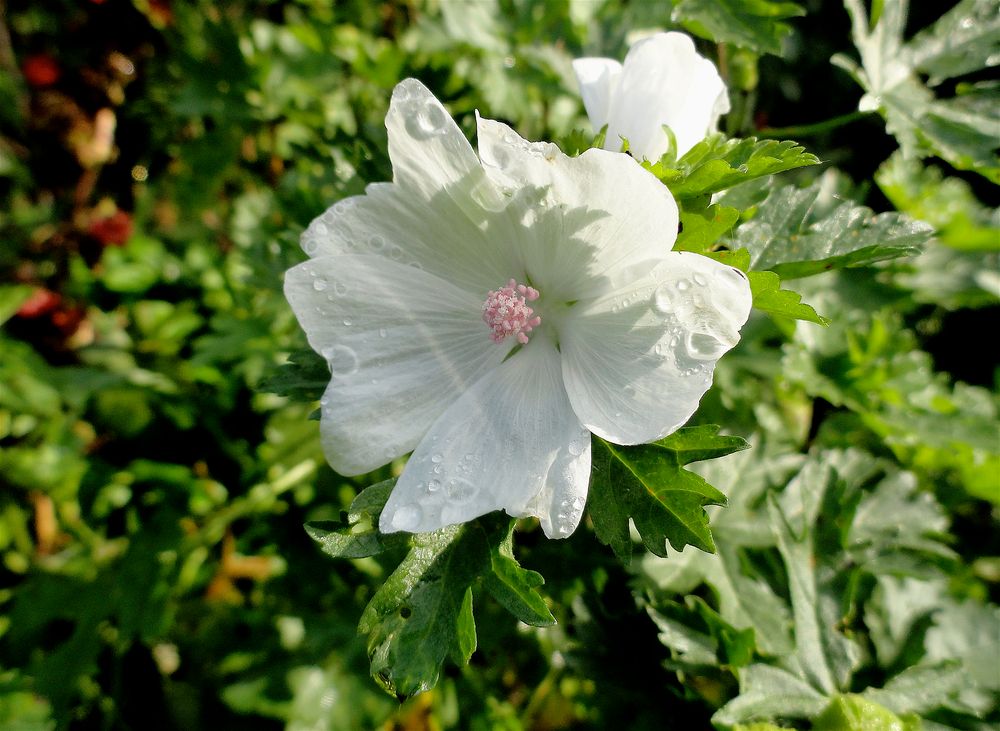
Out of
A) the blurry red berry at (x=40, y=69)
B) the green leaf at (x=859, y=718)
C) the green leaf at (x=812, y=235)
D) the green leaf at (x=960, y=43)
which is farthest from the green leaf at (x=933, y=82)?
the blurry red berry at (x=40, y=69)

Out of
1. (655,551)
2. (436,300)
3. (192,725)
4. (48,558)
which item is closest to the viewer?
(655,551)

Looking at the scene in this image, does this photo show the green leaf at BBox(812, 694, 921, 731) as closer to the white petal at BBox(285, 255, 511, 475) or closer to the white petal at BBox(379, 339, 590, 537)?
the white petal at BBox(379, 339, 590, 537)

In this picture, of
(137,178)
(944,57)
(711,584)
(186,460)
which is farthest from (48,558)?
(944,57)

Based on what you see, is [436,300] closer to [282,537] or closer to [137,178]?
[282,537]

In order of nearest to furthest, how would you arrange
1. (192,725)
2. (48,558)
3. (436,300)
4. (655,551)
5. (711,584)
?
(655,551) → (436,300) → (711,584) → (192,725) → (48,558)

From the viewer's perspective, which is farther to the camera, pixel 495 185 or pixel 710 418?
pixel 710 418

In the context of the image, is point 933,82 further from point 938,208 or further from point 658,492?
point 658,492

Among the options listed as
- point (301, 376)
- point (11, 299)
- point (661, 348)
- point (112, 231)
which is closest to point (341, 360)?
point (301, 376)

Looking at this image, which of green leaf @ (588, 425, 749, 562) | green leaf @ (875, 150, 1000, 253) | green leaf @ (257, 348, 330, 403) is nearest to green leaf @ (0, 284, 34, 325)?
green leaf @ (257, 348, 330, 403)
